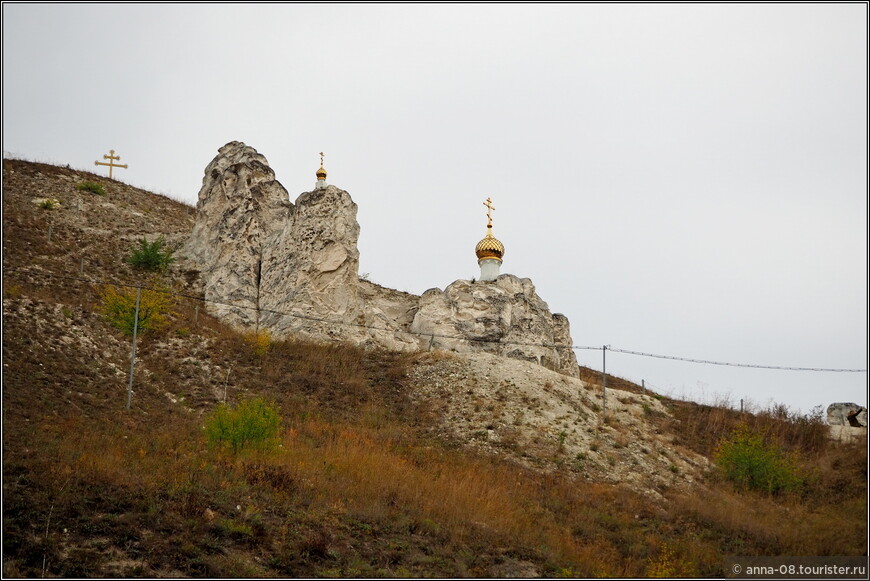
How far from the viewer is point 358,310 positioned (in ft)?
104

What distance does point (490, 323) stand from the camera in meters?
32.1

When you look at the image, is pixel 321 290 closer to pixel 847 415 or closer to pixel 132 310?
pixel 132 310

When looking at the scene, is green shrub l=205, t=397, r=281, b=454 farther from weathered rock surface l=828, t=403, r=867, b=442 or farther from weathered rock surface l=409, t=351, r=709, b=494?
weathered rock surface l=828, t=403, r=867, b=442

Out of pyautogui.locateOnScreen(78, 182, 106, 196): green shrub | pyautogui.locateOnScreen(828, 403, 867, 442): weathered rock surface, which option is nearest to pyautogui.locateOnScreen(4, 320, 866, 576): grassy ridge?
pyautogui.locateOnScreen(828, 403, 867, 442): weathered rock surface

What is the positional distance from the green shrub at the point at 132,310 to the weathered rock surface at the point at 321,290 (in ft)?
18.3

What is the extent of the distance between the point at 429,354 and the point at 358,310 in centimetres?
447

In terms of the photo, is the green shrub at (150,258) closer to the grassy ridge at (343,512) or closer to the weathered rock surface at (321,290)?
the weathered rock surface at (321,290)

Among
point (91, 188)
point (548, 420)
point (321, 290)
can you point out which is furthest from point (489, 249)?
point (91, 188)

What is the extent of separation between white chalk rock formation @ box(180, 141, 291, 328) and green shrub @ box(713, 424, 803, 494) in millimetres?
18888

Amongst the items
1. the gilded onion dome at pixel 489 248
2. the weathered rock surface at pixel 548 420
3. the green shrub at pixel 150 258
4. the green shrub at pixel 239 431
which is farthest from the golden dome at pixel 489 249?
the green shrub at pixel 239 431

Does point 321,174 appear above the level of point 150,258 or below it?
above

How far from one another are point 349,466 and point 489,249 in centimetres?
2041

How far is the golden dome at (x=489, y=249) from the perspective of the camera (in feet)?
117

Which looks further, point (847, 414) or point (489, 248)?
point (489, 248)
